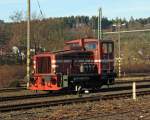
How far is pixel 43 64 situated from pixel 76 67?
2.15 meters

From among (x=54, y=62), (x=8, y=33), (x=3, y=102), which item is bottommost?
(x=3, y=102)

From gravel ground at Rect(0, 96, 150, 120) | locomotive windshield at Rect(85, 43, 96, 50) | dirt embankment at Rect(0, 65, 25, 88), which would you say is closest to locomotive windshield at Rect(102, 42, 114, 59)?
locomotive windshield at Rect(85, 43, 96, 50)

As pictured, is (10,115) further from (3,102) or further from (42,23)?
(42,23)

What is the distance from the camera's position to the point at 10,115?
1612 centimetres

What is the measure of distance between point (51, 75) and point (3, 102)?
5.28 meters

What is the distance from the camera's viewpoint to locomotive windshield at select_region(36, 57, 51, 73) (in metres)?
27.3

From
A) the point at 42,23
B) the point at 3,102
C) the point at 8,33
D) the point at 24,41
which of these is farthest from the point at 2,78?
the point at 8,33

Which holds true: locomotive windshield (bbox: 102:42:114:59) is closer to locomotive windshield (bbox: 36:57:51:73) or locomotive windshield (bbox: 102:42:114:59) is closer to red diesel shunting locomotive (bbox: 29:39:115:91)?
red diesel shunting locomotive (bbox: 29:39:115:91)

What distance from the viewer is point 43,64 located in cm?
2753

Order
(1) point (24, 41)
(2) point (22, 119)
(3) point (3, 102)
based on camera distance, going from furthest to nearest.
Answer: (1) point (24, 41)
(3) point (3, 102)
(2) point (22, 119)

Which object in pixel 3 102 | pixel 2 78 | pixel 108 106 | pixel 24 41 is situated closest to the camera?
pixel 108 106

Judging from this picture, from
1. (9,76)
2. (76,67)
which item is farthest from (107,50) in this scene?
(9,76)

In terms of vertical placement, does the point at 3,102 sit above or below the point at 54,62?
below

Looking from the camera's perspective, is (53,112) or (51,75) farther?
(51,75)
